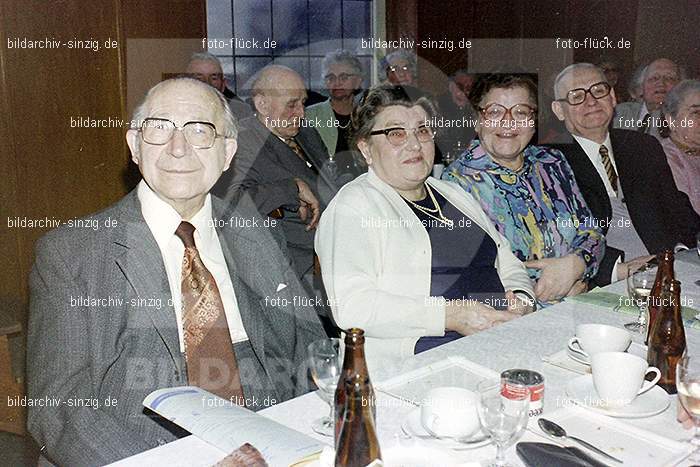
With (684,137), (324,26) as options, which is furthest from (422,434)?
(324,26)

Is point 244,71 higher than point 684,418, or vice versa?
point 244,71

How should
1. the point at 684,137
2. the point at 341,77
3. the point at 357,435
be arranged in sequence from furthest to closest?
the point at 341,77
the point at 684,137
the point at 357,435

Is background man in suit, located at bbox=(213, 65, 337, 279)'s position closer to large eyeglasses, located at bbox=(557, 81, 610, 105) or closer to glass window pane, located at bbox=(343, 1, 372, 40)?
large eyeglasses, located at bbox=(557, 81, 610, 105)

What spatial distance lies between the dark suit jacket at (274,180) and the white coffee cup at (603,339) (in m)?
1.35

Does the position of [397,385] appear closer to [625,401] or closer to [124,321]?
[625,401]

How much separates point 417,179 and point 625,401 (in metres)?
1.06

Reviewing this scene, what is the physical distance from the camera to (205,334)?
5.57ft

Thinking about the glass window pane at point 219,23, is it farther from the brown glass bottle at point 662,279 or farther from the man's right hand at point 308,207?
the brown glass bottle at point 662,279

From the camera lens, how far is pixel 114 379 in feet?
5.21

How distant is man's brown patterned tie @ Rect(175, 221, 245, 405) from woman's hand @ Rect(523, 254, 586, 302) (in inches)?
47.1

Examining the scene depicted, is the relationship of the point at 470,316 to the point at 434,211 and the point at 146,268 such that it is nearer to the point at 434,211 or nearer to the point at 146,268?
the point at 434,211

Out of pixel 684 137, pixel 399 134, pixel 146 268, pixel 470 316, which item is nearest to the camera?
pixel 146 268

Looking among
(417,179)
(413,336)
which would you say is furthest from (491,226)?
(413,336)

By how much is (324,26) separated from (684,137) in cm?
285
